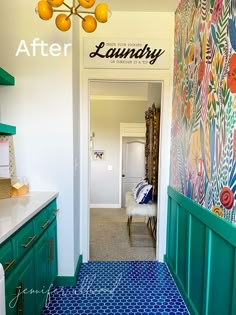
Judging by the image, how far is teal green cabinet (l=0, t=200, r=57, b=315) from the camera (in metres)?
1.21

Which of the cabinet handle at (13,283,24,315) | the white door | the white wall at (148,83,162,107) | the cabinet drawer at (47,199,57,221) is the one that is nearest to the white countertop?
the cabinet drawer at (47,199,57,221)

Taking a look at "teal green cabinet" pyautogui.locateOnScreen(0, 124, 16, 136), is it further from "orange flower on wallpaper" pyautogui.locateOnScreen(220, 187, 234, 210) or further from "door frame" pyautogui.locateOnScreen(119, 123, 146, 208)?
"door frame" pyautogui.locateOnScreen(119, 123, 146, 208)

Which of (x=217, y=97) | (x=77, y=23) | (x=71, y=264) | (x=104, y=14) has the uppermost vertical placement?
(x=77, y=23)

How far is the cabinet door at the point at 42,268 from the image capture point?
5.30 ft

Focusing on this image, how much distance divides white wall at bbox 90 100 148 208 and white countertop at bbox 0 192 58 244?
337 cm

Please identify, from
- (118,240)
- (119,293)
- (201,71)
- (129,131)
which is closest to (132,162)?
(129,131)

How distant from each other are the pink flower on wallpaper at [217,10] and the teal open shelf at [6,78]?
1651mm

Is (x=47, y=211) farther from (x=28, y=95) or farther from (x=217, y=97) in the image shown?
(x=217, y=97)

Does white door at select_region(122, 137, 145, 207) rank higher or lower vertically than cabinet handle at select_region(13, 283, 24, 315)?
higher

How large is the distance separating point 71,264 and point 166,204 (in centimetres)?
Answer: 124

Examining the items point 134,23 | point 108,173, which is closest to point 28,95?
point 134,23

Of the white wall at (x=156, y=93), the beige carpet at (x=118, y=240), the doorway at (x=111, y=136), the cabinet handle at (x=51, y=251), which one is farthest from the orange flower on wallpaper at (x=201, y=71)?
the doorway at (x=111, y=136)

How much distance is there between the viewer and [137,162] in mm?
5711

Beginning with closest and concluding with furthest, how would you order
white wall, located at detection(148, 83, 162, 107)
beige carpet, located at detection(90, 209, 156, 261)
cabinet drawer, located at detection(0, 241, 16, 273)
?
1. cabinet drawer, located at detection(0, 241, 16, 273)
2. beige carpet, located at detection(90, 209, 156, 261)
3. white wall, located at detection(148, 83, 162, 107)
